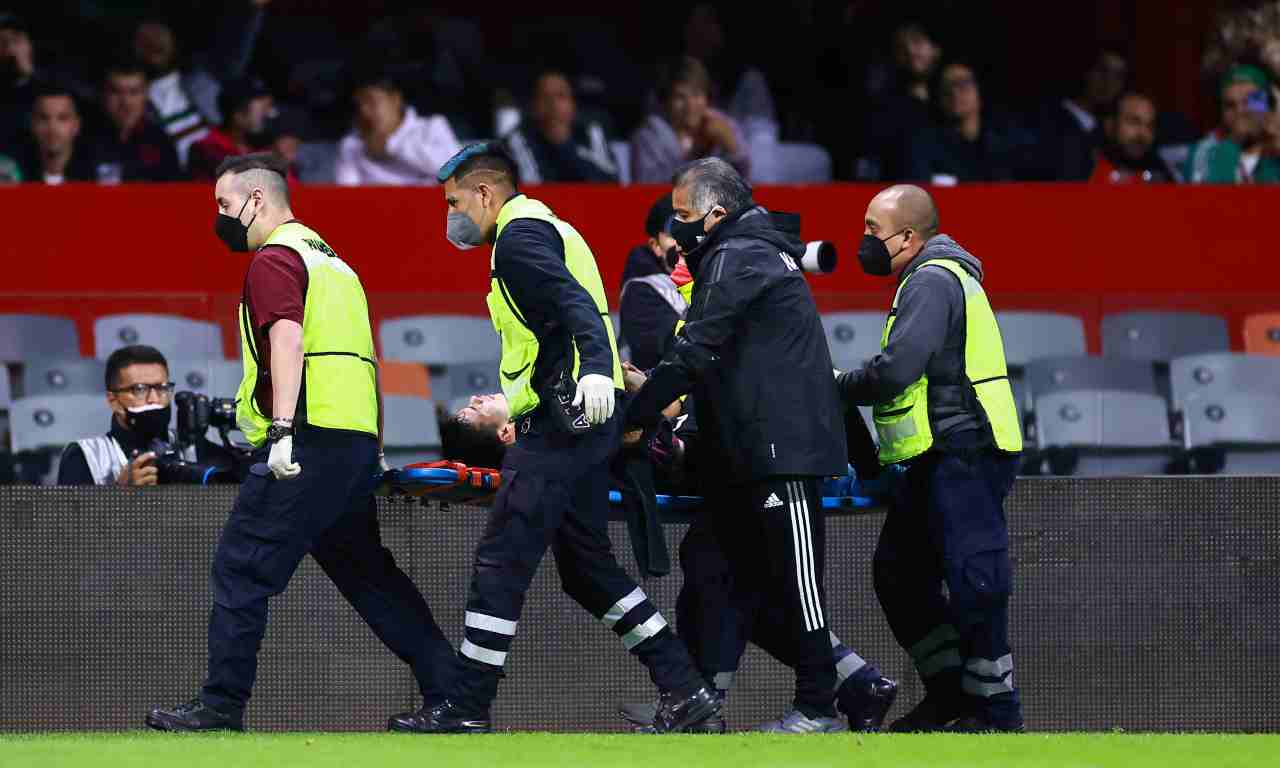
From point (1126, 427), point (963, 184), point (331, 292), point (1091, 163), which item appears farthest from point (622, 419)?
point (1091, 163)

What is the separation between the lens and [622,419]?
238 inches

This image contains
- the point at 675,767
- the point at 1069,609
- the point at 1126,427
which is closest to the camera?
the point at 675,767

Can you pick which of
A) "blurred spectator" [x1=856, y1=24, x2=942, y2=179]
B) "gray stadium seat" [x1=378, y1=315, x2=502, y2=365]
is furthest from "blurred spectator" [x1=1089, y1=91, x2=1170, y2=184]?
"gray stadium seat" [x1=378, y1=315, x2=502, y2=365]

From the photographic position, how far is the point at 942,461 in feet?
20.3

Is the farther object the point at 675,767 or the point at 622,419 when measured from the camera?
the point at 622,419

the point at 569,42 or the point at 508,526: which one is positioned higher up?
the point at 569,42

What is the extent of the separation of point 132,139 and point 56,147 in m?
0.42

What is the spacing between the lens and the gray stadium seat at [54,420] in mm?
8789

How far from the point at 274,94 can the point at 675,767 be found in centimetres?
848

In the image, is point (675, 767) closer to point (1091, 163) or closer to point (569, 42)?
point (1091, 163)

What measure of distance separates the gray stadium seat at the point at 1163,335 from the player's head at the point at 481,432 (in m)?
4.61

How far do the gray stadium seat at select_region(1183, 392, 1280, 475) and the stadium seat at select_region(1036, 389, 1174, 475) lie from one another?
0.57ft

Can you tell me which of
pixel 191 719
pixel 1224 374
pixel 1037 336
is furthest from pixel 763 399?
pixel 1224 374

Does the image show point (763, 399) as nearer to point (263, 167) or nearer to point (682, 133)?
point (263, 167)
